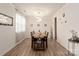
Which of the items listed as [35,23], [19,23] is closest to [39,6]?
[35,23]

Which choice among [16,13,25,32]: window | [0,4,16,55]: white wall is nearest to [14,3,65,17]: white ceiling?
[16,13,25,32]: window

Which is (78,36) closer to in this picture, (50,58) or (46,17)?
(50,58)

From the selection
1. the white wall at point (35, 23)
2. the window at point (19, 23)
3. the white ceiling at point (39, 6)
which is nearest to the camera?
the white ceiling at point (39, 6)

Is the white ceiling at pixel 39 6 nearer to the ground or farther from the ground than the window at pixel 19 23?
farther from the ground

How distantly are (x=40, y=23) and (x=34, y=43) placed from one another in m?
2.07

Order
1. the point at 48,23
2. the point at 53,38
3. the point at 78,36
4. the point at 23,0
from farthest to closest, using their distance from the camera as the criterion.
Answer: the point at 53,38
the point at 48,23
the point at 78,36
the point at 23,0

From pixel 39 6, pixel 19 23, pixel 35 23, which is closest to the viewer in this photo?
pixel 39 6

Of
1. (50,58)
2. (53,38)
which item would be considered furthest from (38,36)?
(50,58)

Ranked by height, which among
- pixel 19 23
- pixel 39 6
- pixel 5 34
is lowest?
pixel 5 34

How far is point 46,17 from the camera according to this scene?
8234 millimetres

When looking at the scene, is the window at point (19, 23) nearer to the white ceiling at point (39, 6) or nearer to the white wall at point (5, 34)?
the white ceiling at point (39, 6)

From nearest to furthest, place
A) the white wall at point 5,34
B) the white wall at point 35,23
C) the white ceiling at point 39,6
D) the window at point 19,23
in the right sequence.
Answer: the white wall at point 5,34 → the white ceiling at point 39,6 → the window at point 19,23 → the white wall at point 35,23

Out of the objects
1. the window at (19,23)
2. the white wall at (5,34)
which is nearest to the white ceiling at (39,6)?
the window at (19,23)

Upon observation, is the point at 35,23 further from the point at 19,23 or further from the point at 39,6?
the point at 39,6
